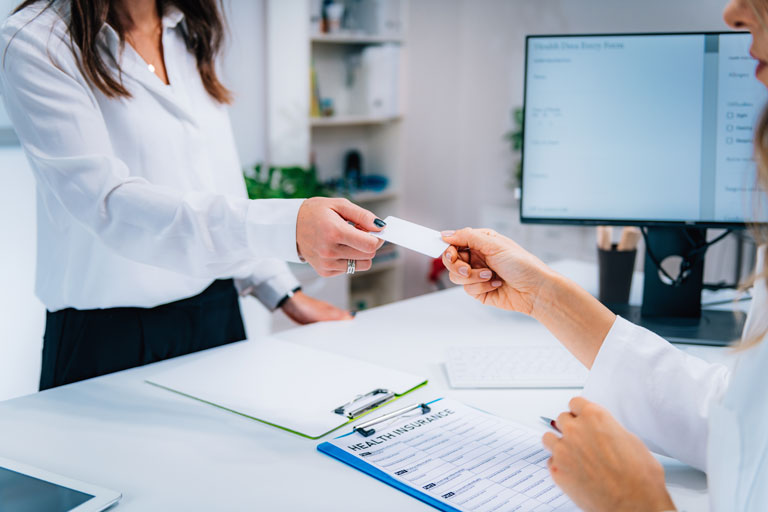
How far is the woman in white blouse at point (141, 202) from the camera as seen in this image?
3.84 ft

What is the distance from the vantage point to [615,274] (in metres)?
1.65

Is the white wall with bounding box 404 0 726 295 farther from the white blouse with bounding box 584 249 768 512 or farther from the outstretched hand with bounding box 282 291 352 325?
the white blouse with bounding box 584 249 768 512

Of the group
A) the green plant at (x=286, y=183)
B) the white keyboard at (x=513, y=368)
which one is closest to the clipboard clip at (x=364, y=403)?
the white keyboard at (x=513, y=368)

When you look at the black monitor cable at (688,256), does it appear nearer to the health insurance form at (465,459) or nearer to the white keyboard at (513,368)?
the white keyboard at (513,368)

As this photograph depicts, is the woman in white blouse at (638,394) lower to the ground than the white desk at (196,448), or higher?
higher

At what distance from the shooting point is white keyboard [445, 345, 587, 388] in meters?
1.17

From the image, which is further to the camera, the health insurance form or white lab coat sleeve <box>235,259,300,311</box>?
white lab coat sleeve <box>235,259,300,311</box>

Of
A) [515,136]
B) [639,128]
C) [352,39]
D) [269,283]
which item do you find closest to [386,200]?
[515,136]

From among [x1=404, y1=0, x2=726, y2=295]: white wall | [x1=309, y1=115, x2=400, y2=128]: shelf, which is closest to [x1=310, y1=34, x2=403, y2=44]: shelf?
[x1=309, y1=115, x2=400, y2=128]: shelf

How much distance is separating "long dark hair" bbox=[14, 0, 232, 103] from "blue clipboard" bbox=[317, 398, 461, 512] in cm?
79

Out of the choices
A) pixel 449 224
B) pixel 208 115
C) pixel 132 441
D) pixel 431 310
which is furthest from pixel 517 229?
pixel 132 441

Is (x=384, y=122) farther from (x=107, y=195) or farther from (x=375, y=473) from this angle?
(x=375, y=473)

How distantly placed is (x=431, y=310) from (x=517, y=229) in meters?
2.36

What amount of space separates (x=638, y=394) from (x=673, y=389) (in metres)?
0.05
